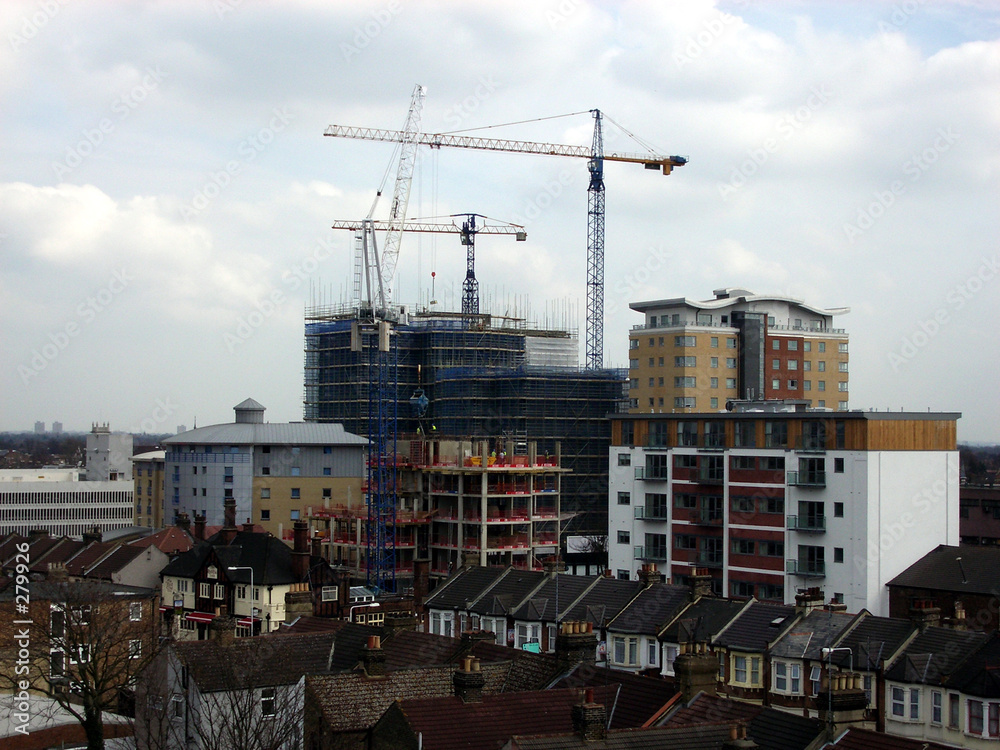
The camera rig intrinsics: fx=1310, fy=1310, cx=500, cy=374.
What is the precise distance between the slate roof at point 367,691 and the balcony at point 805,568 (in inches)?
1587

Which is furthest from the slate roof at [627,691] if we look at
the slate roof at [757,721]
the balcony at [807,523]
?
the balcony at [807,523]

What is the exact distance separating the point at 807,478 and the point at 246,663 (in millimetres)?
47341

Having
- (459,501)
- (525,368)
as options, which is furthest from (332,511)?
(525,368)

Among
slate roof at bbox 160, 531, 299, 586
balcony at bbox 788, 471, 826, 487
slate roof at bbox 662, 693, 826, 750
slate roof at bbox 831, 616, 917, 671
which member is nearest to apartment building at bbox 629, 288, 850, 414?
balcony at bbox 788, 471, 826, 487

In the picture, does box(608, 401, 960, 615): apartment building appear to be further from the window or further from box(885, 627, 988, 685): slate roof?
the window

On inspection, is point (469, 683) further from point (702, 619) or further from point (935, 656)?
point (702, 619)

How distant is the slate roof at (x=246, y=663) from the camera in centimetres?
3700

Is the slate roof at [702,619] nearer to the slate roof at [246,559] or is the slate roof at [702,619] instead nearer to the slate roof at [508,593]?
the slate roof at [508,593]

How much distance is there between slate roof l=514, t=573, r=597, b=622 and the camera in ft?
193

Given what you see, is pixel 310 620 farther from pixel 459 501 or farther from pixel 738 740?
pixel 459 501

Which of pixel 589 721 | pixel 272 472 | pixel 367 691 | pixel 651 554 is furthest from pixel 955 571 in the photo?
pixel 272 472

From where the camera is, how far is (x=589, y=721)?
2995cm

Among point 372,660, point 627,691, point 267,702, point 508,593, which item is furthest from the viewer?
point 508,593

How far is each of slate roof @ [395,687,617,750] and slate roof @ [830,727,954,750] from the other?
6.62 m
